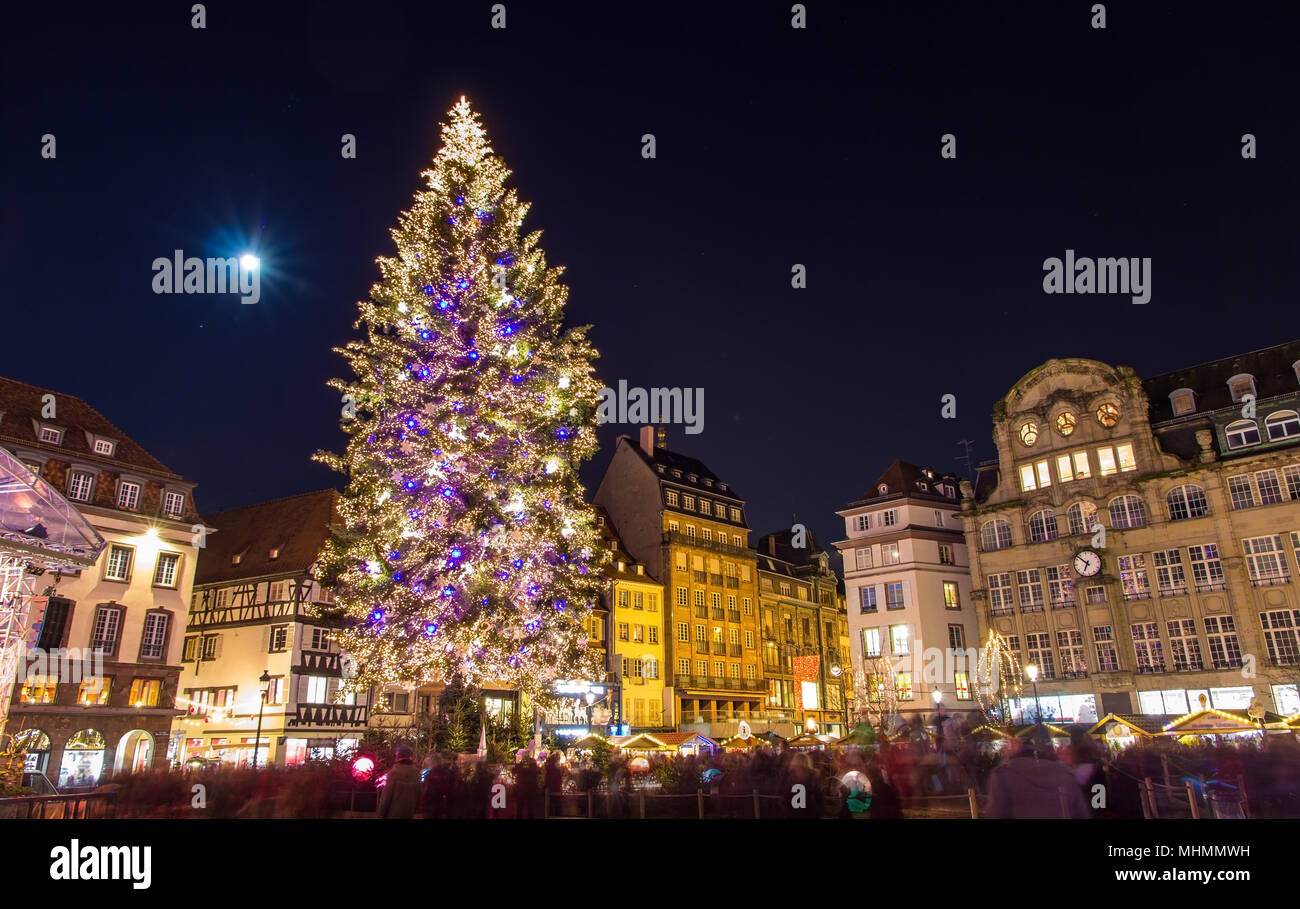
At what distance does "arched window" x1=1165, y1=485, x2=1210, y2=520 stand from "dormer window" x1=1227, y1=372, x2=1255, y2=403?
5.67 m

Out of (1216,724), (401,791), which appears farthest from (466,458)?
(1216,724)

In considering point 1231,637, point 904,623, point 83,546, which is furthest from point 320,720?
point 1231,637

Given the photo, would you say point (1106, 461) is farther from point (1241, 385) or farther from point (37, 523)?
point (37, 523)

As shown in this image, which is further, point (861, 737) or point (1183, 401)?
point (1183, 401)

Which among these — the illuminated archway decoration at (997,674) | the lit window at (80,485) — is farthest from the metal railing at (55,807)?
the illuminated archway decoration at (997,674)

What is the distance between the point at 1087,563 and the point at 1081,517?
3.03 metres

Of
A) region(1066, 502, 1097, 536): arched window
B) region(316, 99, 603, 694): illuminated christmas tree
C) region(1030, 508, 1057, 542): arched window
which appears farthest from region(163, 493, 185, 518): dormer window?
region(1066, 502, 1097, 536): arched window

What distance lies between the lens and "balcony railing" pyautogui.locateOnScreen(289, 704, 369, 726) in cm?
4159

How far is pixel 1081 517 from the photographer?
158ft

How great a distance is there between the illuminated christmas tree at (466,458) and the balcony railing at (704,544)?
4020 cm

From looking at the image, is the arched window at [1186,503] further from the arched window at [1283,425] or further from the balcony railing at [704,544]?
the balcony railing at [704,544]

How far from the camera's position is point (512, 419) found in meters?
21.8

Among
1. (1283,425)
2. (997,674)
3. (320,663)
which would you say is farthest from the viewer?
(997,674)

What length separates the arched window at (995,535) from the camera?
51.7 meters
